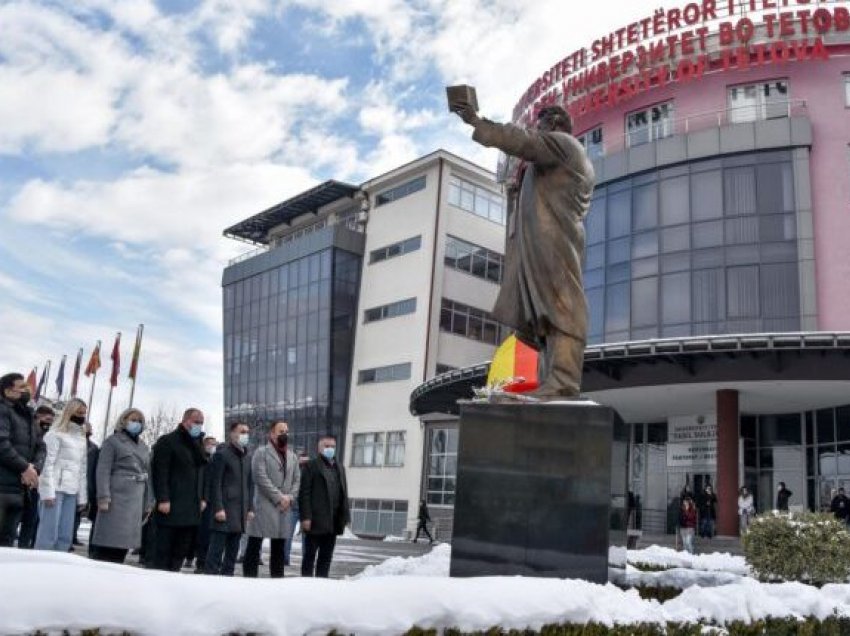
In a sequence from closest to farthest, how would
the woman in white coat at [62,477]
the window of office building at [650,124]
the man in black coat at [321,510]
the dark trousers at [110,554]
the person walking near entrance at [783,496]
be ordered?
the dark trousers at [110,554]
the woman in white coat at [62,477]
the man in black coat at [321,510]
the person walking near entrance at [783,496]
the window of office building at [650,124]

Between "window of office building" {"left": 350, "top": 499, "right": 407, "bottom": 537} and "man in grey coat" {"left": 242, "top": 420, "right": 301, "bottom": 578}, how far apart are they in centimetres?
3251

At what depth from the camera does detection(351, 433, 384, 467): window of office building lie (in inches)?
1705

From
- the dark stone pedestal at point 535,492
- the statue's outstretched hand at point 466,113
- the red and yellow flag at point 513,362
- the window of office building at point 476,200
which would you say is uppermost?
the window of office building at point 476,200

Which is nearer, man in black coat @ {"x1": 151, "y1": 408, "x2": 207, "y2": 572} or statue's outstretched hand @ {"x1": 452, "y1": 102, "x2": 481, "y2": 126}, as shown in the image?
statue's outstretched hand @ {"x1": 452, "y1": 102, "x2": 481, "y2": 126}

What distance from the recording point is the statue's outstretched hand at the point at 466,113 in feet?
19.4

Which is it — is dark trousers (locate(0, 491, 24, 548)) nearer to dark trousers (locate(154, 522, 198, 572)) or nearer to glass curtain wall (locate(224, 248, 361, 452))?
dark trousers (locate(154, 522, 198, 572))

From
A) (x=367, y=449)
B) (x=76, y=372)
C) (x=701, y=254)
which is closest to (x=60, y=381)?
(x=76, y=372)

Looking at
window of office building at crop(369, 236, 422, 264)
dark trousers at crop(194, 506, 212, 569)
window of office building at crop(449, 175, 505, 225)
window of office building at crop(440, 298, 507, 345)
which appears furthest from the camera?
window of office building at crop(449, 175, 505, 225)

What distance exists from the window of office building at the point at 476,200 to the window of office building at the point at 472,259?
1.95 metres

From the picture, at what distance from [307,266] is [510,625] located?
4481cm

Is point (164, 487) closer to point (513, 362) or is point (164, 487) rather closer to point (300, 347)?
point (513, 362)

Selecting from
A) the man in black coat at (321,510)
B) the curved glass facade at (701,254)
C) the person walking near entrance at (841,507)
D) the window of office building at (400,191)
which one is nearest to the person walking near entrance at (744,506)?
the person walking near entrance at (841,507)

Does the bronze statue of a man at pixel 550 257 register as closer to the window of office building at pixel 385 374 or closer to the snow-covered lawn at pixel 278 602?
the snow-covered lawn at pixel 278 602

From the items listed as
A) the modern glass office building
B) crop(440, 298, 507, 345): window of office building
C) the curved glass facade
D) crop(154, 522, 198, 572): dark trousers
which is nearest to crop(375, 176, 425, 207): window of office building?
the modern glass office building
